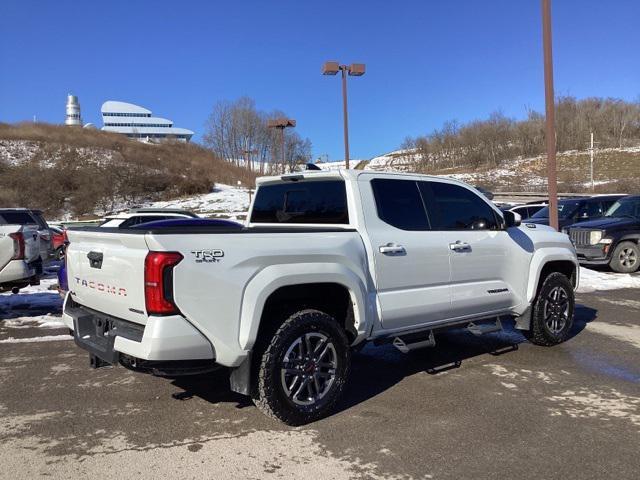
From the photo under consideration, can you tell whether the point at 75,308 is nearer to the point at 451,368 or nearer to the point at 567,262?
the point at 451,368

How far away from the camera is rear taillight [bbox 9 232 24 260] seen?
7.39 m

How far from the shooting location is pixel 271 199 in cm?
572

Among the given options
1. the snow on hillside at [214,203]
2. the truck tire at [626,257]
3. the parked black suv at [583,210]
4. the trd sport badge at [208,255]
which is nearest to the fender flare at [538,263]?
the trd sport badge at [208,255]

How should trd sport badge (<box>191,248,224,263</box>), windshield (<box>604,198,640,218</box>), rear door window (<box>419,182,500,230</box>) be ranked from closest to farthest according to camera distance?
1. trd sport badge (<box>191,248,224,263</box>)
2. rear door window (<box>419,182,500,230</box>)
3. windshield (<box>604,198,640,218</box>)

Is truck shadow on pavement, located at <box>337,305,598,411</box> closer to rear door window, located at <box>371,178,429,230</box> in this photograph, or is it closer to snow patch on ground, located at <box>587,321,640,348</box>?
snow patch on ground, located at <box>587,321,640,348</box>

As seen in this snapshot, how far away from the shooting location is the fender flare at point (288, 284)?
12.5ft

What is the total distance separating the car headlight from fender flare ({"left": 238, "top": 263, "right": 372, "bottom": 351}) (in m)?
9.89

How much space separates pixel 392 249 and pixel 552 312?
9.23ft

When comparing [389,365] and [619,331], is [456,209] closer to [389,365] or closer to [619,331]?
[389,365]

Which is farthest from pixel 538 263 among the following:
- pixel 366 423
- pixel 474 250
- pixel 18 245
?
pixel 18 245

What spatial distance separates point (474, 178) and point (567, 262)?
5981cm

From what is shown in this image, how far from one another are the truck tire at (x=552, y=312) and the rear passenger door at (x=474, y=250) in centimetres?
45

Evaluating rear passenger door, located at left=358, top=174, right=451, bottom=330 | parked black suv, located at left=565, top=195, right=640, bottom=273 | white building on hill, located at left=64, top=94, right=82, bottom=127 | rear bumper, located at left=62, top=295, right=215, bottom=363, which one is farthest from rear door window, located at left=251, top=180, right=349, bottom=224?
white building on hill, located at left=64, top=94, right=82, bottom=127

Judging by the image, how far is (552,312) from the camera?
6.40 m
